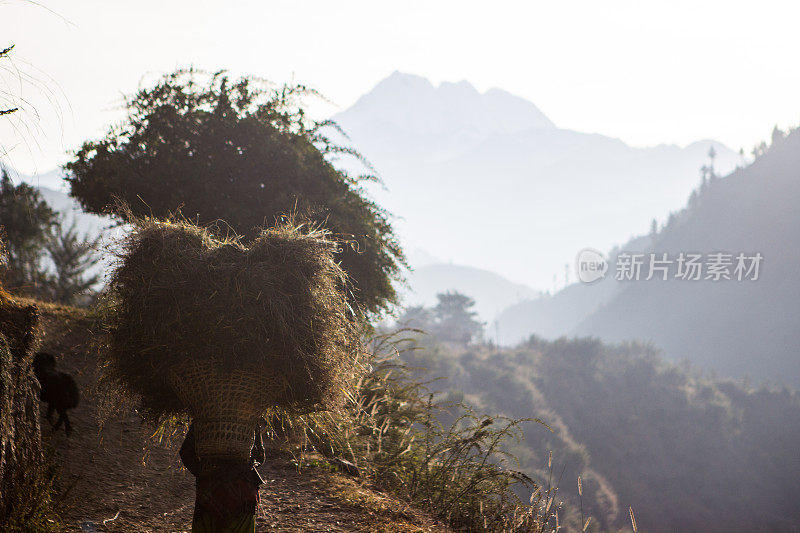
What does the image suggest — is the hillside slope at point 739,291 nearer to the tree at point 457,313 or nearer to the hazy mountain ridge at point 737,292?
the hazy mountain ridge at point 737,292

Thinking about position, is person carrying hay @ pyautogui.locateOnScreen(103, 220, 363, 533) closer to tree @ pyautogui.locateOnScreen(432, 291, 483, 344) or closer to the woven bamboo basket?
the woven bamboo basket

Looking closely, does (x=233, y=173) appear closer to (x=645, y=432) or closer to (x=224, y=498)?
(x=224, y=498)

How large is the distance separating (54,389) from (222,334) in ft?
12.4

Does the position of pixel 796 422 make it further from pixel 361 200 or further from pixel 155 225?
pixel 155 225

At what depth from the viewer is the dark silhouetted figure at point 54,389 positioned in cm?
605

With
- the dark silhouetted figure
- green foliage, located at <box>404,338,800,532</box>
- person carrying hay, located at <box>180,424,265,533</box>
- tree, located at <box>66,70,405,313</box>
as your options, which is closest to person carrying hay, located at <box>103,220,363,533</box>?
person carrying hay, located at <box>180,424,265,533</box>

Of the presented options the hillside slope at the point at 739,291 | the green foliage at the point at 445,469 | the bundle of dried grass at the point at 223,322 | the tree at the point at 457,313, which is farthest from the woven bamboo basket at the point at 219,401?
the tree at the point at 457,313

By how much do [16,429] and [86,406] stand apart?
341 cm

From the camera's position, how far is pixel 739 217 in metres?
96.8

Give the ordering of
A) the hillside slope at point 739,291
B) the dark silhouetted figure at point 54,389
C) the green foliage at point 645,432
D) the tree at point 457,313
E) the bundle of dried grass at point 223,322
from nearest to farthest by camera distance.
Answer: the bundle of dried grass at point 223,322 → the dark silhouetted figure at point 54,389 → the green foliage at point 645,432 → the hillside slope at point 739,291 → the tree at point 457,313

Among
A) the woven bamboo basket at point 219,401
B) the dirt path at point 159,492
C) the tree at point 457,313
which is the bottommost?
the dirt path at point 159,492

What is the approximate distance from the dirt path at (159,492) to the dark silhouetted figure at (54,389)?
9.1 inches

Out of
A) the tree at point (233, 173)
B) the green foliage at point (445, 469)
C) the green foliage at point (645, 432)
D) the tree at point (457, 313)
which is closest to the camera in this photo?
the green foliage at point (445, 469)

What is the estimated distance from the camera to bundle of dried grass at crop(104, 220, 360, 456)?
3.54m
